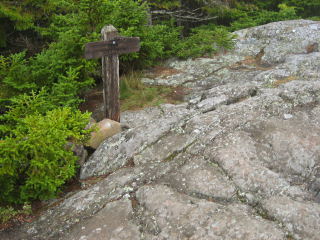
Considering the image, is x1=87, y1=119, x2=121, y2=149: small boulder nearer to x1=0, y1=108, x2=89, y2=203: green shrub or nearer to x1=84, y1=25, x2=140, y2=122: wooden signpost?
x1=84, y1=25, x2=140, y2=122: wooden signpost

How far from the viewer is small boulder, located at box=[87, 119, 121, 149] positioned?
6.20 metres

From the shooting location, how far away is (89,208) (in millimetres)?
4402

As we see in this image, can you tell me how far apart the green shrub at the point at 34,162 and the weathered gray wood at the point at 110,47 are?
1.96 m

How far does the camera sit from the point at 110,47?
6520 millimetres

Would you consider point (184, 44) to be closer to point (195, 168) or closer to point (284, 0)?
point (195, 168)

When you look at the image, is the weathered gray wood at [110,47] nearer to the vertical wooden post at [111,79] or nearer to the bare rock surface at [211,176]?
the vertical wooden post at [111,79]

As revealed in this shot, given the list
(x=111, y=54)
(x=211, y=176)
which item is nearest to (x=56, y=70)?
(x=111, y=54)

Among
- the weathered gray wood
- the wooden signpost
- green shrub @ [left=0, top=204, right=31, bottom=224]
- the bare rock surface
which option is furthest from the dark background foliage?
the weathered gray wood

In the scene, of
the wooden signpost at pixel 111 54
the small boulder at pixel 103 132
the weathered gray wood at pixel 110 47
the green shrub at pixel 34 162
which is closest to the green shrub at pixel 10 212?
the green shrub at pixel 34 162

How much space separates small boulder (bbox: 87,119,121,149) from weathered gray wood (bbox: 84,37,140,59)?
4.89 feet

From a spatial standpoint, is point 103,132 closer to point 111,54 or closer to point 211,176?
point 111,54

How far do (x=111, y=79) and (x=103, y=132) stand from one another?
1.29 meters

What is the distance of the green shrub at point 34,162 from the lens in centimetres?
426

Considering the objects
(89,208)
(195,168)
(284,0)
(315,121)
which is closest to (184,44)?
(315,121)
